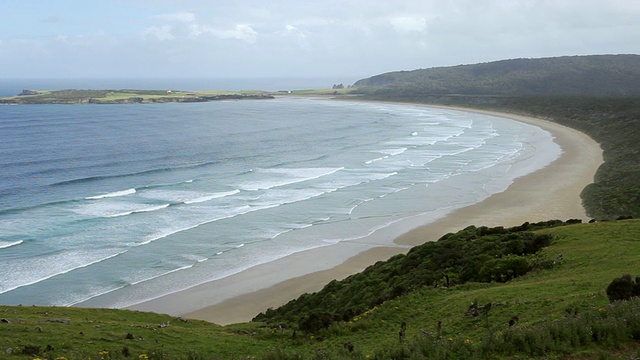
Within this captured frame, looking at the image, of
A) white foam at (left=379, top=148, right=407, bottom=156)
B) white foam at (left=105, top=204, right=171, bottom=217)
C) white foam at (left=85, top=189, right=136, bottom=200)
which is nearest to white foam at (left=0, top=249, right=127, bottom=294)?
white foam at (left=105, top=204, right=171, bottom=217)

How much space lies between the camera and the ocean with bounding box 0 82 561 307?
91.7 ft

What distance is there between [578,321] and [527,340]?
3.77 feet

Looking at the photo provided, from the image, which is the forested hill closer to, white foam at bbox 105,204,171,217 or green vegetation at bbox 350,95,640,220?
green vegetation at bbox 350,95,640,220

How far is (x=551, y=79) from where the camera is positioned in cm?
17000

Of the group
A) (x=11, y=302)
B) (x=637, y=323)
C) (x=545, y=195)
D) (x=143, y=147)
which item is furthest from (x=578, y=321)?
(x=143, y=147)

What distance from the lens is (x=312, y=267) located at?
28.7 m

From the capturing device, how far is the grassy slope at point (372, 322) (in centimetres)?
1316

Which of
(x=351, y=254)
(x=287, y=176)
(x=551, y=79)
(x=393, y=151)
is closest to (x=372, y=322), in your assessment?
(x=351, y=254)

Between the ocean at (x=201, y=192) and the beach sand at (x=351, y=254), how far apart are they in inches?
42.4

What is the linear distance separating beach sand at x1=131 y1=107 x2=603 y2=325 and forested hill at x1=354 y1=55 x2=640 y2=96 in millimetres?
112805

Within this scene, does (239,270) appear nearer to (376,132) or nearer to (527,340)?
(527,340)

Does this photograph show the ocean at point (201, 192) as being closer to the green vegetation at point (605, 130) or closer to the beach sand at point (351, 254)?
the beach sand at point (351, 254)

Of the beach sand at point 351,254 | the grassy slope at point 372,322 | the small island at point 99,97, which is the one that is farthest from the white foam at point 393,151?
the small island at point 99,97

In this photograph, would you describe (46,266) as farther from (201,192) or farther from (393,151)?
(393,151)
